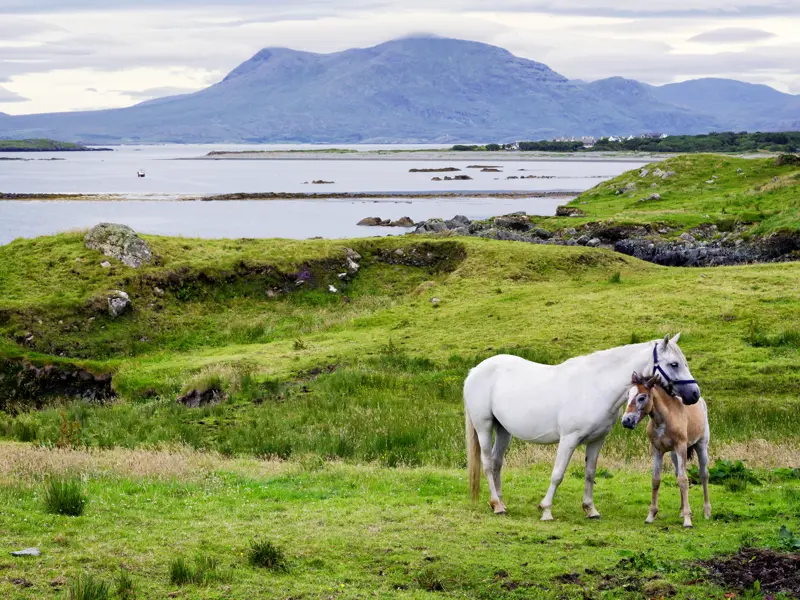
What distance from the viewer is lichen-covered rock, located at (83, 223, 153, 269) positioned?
38.1m

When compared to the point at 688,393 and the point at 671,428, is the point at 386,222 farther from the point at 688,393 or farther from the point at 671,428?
Result: the point at 688,393

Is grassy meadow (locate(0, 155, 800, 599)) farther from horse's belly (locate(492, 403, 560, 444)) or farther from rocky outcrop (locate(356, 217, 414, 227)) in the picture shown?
rocky outcrop (locate(356, 217, 414, 227))

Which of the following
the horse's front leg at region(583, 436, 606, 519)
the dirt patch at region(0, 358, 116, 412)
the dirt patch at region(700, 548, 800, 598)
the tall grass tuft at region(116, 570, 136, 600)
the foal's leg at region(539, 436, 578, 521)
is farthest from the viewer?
the dirt patch at region(0, 358, 116, 412)

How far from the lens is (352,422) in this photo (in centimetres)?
2133

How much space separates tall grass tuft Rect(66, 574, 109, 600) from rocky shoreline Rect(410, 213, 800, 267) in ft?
132

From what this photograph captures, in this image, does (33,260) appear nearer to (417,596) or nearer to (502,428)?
(502,428)

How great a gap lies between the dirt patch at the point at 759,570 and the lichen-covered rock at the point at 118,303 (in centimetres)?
2826

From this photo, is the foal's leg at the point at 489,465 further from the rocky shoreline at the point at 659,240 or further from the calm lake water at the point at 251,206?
the calm lake water at the point at 251,206

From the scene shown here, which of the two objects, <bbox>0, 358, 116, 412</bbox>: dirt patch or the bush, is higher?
the bush

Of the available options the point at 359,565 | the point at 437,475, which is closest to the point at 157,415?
the point at 437,475

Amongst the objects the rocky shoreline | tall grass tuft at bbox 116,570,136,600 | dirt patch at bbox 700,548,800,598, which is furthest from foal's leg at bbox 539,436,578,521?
the rocky shoreline

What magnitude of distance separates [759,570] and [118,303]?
1141 inches

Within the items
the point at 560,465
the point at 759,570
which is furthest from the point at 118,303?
the point at 759,570

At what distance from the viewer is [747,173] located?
2785 inches
